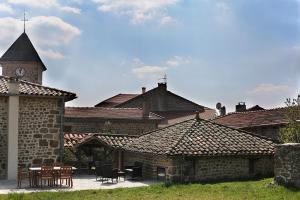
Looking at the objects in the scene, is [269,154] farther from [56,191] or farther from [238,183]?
[56,191]

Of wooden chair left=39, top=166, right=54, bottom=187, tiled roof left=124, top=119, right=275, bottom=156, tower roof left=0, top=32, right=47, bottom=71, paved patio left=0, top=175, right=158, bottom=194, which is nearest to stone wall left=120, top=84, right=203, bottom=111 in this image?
tower roof left=0, top=32, right=47, bottom=71

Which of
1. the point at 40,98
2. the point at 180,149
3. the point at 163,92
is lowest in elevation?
the point at 180,149

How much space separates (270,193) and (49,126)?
10059mm

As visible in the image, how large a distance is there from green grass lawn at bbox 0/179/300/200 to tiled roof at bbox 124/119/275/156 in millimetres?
1970

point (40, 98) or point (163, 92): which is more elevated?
point (163, 92)

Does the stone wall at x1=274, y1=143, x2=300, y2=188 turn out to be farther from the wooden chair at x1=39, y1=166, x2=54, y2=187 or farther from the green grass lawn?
the wooden chair at x1=39, y1=166, x2=54, y2=187

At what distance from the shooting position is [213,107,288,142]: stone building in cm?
2750

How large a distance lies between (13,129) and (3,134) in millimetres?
658

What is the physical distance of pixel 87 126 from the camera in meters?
35.0

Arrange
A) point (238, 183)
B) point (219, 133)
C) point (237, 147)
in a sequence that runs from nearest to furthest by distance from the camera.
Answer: point (238, 183) < point (237, 147) < point (219, 133)

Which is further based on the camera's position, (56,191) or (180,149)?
(180,149)

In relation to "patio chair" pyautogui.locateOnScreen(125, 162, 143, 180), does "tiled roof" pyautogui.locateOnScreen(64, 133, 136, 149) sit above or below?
above

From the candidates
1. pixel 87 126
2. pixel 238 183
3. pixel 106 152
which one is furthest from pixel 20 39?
pixel 238 183

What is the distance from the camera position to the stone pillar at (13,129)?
62.0 ft
